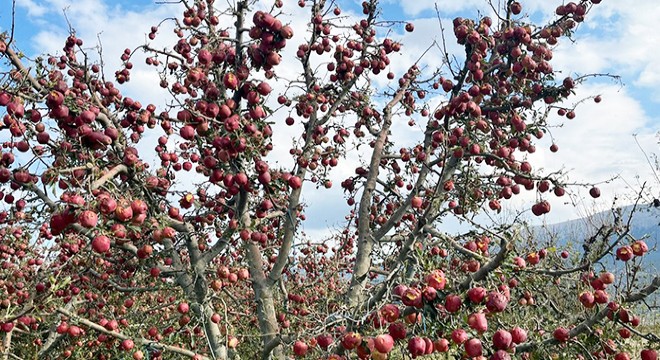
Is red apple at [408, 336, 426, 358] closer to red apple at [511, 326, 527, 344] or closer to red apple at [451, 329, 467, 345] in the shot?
red apple at [451, 329, 467, 345]

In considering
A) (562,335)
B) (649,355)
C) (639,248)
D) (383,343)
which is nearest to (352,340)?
(383,343)

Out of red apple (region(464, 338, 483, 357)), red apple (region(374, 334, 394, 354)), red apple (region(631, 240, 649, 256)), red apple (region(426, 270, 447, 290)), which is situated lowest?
red apple (region(464, 338, 483, 357))

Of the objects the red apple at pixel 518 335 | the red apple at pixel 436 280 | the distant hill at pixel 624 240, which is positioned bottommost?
the red apple at pixel 518 335

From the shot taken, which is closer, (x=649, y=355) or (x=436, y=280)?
(x=436, y=280)

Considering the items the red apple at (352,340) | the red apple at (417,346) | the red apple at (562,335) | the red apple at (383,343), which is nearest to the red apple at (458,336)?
the red apple at (417,346)

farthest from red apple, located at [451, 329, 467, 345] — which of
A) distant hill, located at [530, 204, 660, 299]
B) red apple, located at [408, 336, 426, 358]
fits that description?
distant hill, located at [530, 204, 660, 299]

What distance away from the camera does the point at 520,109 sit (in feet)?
17.5

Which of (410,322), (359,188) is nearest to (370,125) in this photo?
(359,188)

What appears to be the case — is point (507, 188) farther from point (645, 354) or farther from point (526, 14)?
point (645, 354)

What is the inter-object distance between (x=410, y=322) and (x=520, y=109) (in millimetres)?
3374

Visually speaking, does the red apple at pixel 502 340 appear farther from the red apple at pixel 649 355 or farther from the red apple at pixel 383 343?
the red apple at pixel 649 355

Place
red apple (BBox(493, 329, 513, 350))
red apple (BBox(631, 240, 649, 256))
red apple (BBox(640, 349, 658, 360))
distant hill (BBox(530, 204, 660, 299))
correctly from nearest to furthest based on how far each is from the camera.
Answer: red apple (BBox(493, 329, 513, 350)) < red apple (BBox(640, 349, 658, 360)) < red apple (BBox(631, 240, 649, 256)) < distant hill (BBox(530, 204, 660, 299))

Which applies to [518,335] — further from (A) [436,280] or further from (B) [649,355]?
(B) [649,355]

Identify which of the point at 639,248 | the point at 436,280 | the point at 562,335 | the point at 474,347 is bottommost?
the point at 474,347
